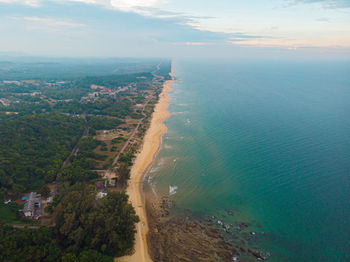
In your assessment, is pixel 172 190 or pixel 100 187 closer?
pixel 100 187

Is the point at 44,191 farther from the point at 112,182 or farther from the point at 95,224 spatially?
the point at 95,224

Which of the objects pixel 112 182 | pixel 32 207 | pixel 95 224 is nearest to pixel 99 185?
pixel 112 182

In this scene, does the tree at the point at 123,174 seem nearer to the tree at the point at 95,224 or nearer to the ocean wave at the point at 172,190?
the ocean wave at the point at 172,190

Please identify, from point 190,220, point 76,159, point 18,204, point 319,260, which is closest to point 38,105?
point 76,159

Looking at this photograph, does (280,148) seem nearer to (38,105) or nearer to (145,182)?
(145,182)

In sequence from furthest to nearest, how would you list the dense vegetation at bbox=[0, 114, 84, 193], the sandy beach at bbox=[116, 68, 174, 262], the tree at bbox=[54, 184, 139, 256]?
the dense vegetation at bbox=[0, 114, 84, 193], the sandy beach at bbox=[116, 68, 174, 262], the tree at bbox=[54, 184, 139, 256]

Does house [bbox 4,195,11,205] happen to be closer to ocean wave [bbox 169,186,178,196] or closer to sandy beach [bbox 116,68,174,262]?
sandy beach [bbox 116,68,174,262]

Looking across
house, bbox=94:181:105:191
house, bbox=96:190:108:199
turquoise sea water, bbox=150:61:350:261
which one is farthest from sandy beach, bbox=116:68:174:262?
house, bbox=94:181:105:191
